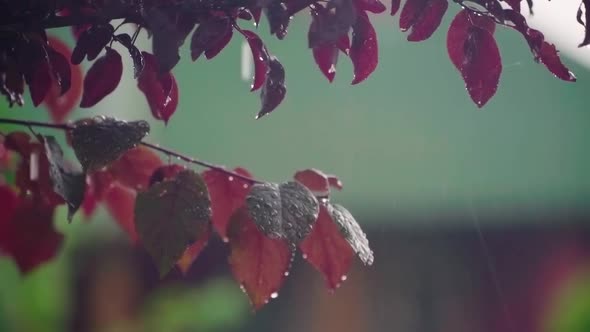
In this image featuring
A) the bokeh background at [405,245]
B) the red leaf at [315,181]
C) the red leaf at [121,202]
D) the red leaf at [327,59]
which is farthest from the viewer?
the bokeh background at [405,245]

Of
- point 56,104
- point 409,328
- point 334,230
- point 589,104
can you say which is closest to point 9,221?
point 56,104

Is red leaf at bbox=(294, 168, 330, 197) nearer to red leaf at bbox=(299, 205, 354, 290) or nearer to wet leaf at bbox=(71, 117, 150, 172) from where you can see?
red leaf at bbox=(299, 205, 354, 290)

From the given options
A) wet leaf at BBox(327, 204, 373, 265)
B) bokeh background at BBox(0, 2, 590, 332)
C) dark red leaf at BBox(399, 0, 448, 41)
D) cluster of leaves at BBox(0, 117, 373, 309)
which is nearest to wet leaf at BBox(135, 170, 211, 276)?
cluster of leaves at BBox(0, 117, 373, 309)

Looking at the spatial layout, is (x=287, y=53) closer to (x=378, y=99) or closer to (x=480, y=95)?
(x=378, y=99)

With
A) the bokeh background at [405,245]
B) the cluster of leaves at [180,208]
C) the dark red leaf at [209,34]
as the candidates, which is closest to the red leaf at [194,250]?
the cluster of leaves at [180,208]

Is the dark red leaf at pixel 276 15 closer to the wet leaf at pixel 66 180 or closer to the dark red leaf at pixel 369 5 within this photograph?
the dark red leaf at pixel 369 5

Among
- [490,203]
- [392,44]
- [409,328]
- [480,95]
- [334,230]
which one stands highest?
[480,95]
